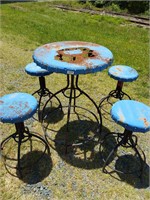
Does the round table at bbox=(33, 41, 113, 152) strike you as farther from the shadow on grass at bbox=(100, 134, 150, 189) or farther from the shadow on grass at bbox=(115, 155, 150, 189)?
the shadow on grass at bbox=(115, 155, 150, 189)

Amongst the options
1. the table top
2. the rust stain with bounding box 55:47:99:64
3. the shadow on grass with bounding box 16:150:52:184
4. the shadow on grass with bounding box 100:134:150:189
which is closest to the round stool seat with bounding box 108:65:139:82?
the table top

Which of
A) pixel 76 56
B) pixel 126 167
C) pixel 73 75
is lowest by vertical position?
pixel 126 167

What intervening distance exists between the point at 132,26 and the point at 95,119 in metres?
7.36

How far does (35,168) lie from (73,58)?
1535 millimetres

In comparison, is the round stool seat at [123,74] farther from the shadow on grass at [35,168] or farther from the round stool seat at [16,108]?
the shadow on grass at [35,168]

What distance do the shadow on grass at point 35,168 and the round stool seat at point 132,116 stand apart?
1.16 m

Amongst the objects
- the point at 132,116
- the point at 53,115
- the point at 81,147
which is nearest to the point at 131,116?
the point at 132,116

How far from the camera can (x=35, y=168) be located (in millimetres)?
2932

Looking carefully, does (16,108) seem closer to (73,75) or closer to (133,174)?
(73,75)

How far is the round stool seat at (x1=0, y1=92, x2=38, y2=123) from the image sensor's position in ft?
8.15

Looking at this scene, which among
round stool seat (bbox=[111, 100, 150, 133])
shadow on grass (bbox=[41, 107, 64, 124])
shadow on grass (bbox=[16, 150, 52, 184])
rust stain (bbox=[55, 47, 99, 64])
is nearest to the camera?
round stool seat (bbox=[111, 100, 150, 133])

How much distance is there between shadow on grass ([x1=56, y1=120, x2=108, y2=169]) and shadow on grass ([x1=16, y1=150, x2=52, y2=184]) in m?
0.24

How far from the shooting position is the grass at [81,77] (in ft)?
8.87

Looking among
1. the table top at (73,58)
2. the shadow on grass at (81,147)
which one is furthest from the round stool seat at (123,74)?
the shadow on grass at (81,147)
